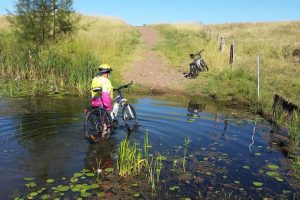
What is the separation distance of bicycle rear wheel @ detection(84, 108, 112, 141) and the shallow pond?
25 cm

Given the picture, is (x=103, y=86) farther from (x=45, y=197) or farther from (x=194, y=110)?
(x=194, y=110)

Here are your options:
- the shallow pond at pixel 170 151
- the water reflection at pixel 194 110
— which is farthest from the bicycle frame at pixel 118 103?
the water reflection at pixel 194 110

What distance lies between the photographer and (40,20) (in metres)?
19.9

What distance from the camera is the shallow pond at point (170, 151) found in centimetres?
644

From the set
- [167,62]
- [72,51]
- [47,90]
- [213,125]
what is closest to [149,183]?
[213,125]

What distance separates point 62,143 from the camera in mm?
8781

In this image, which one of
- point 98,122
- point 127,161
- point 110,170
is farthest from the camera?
point 98,122

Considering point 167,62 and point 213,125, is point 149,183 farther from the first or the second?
point 167,62

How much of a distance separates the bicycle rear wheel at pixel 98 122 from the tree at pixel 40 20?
39.0 ft

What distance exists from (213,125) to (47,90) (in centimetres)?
790

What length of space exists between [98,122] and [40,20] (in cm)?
1305

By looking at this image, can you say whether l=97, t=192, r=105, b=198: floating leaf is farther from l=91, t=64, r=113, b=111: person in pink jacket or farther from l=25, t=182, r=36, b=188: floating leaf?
l=91, t=64, r=113, b=111: person in pink jacket

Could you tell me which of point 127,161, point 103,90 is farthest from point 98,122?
point 127,161

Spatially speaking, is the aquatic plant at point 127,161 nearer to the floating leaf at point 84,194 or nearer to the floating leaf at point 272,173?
the floating leaf at point 84,194
